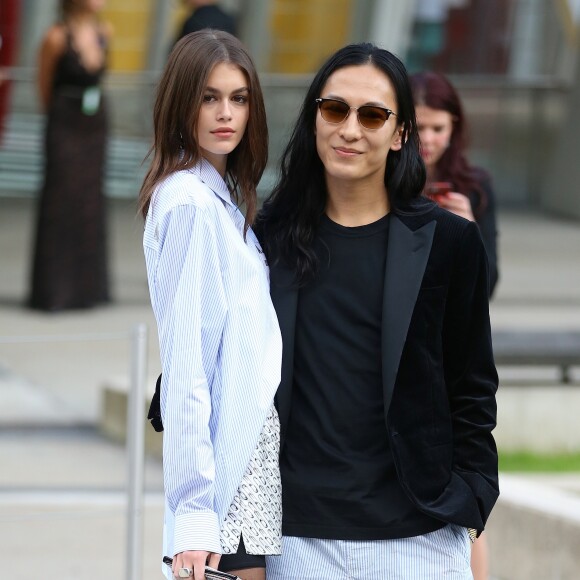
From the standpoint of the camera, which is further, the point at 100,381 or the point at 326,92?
the point at 100,381

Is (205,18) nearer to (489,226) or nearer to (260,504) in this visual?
(489,226)

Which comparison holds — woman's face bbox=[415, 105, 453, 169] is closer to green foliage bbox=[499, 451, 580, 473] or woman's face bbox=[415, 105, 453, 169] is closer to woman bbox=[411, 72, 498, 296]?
woman bbox=[411, 72, 498, 296]

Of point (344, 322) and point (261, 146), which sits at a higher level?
point (261, 146)

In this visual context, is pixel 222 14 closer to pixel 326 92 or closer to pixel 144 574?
pixel 144 574

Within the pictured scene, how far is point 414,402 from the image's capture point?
268 centimetres

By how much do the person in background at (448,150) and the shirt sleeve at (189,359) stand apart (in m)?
1.81

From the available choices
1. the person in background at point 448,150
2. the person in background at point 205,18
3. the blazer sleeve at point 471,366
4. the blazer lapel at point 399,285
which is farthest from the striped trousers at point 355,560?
the person in background at point 205,18

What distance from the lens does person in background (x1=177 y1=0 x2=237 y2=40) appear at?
25.4 ft

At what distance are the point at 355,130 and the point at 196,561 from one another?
0.82 meters

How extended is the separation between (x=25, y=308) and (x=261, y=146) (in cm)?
758

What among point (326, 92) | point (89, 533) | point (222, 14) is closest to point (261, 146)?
point (326, 92)

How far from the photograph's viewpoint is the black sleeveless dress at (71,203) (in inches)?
380

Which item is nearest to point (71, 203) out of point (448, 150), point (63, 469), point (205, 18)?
point (205, 18)

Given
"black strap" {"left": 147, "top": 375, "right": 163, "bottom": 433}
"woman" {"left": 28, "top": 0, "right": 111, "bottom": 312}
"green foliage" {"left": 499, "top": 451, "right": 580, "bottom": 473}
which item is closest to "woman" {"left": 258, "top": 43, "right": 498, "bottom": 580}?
"black strap" {"left": 147, "top": 375, "right": 163, "bottom": 433}
